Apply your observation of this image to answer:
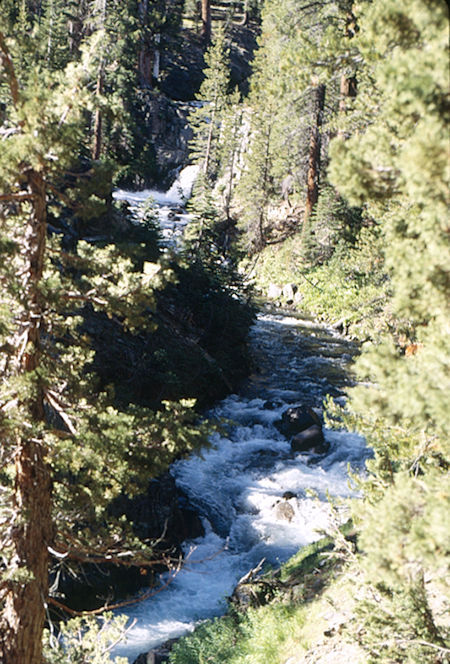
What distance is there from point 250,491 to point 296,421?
10.2 ft

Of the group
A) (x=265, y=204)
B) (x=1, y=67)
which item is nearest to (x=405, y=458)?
(x=1, y=67)

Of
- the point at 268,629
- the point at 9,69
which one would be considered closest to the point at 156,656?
the point at 268,629

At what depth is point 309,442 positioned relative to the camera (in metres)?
15.6

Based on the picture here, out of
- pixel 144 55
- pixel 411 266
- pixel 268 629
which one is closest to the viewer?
pixel 411 266

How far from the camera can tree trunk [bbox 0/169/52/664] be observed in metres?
5.24

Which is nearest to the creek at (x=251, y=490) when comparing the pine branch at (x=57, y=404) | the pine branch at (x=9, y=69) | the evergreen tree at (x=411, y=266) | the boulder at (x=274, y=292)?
the evergreen tree at (x=411, y=266)

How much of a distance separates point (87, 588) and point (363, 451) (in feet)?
28.0

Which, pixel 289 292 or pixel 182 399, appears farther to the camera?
pixel 289 292

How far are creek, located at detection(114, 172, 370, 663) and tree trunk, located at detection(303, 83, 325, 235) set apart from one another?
584 inches

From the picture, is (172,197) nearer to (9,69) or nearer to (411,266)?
(9,69)

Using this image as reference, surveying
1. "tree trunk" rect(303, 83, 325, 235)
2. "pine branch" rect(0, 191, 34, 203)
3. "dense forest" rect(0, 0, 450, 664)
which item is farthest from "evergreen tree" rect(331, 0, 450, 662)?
"tree trunk" rect(303, 83, 325, 235)

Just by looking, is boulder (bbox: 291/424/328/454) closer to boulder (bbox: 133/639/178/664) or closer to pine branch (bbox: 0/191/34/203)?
boulder (bbox: 133/639/178/664)

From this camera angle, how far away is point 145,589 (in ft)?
36.9

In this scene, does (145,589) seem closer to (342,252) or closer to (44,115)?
(44,115)
